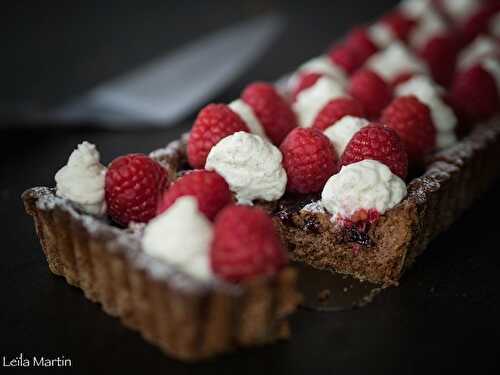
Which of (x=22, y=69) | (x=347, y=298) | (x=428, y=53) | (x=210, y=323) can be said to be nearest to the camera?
(x=210, y=323)

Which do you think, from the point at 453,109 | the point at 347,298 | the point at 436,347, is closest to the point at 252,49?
the point at 453,109

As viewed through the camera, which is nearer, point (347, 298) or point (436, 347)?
point (436, 347)

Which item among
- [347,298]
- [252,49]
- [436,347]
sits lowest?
[436,347]

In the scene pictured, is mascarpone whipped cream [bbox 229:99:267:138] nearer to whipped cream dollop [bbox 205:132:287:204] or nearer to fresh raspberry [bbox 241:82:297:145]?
fresh raspberry [bbox 241:82:297:145]

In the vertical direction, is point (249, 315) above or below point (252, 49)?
below

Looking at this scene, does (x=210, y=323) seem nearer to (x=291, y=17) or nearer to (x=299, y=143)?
(x=299, y=143)

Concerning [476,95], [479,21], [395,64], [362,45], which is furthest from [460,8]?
[476,95]

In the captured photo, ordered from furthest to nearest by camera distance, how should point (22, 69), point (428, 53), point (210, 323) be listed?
point (22, 69)
point (428, 53)
point (210, 323)
